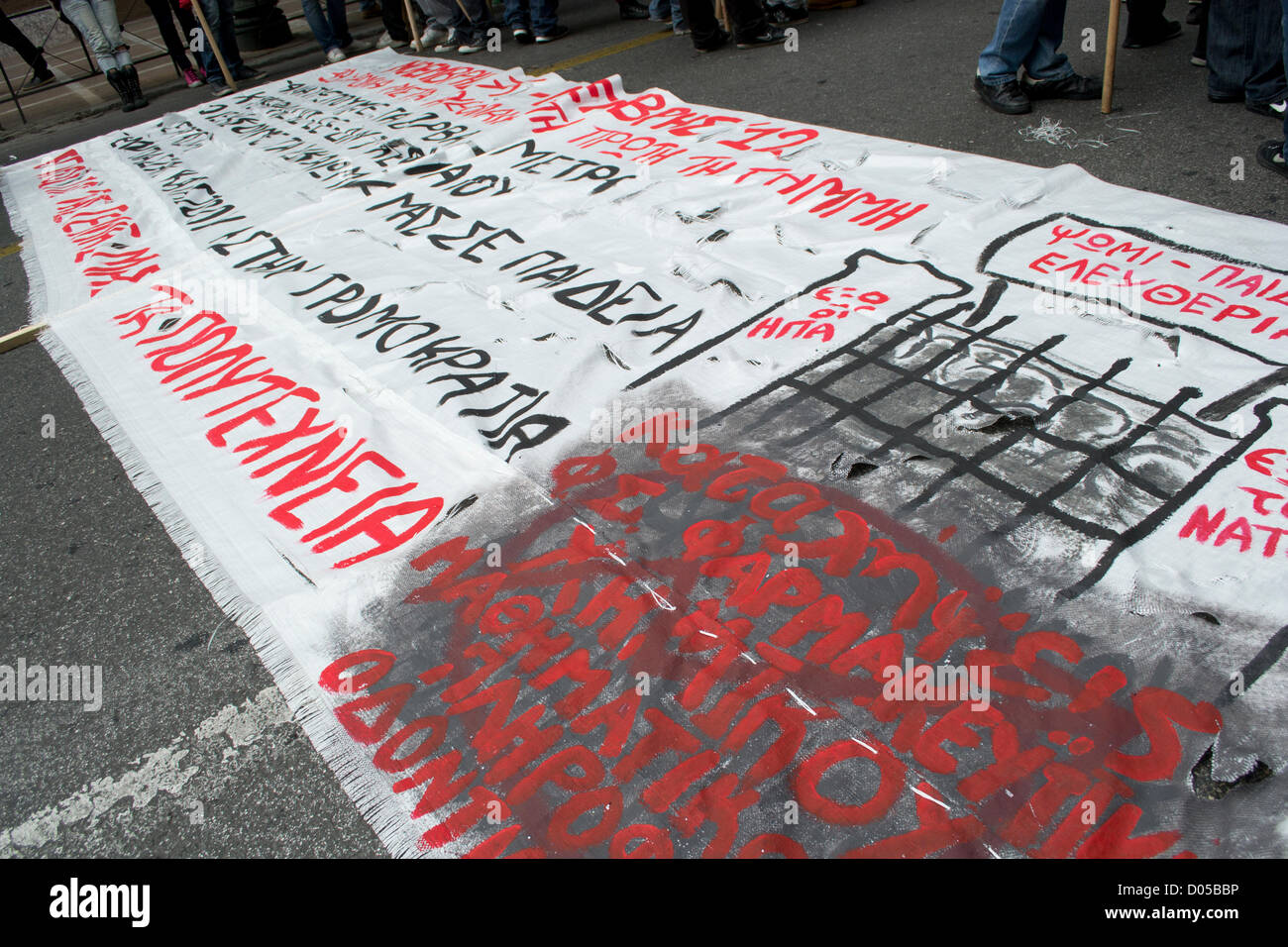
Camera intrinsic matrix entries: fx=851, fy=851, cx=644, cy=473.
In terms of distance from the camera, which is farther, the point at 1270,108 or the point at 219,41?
the point at 219,41

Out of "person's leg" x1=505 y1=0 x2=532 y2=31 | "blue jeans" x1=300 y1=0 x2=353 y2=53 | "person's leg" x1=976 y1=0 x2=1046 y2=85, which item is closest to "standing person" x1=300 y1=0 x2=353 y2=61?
"blue jeans" x1=300 y1=0 x2=353 y2=53

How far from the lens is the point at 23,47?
824 centimetres

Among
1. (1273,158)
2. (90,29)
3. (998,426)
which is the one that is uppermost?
(90,29)

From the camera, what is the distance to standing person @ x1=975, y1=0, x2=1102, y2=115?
3.26 meters

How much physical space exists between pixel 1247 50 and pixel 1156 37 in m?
0.93

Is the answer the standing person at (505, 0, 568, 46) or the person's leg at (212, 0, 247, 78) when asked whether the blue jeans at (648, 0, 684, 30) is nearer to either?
the standing person at (505, 0, 568, 46)

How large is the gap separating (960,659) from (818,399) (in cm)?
77

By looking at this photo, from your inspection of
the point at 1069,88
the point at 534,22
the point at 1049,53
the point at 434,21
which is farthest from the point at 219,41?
the point at 1069,88

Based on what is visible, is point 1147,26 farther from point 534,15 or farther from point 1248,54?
point 534,15

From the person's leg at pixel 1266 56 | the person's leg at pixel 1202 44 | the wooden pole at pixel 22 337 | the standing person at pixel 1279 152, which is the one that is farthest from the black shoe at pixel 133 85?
the standing person at pixel 1279 152

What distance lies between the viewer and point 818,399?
6.47 feet

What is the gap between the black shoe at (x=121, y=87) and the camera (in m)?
6.49

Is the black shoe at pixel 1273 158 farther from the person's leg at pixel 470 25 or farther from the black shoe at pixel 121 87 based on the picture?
the black shoe at pixel 121 87

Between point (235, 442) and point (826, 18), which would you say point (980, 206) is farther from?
point (826, 18)
